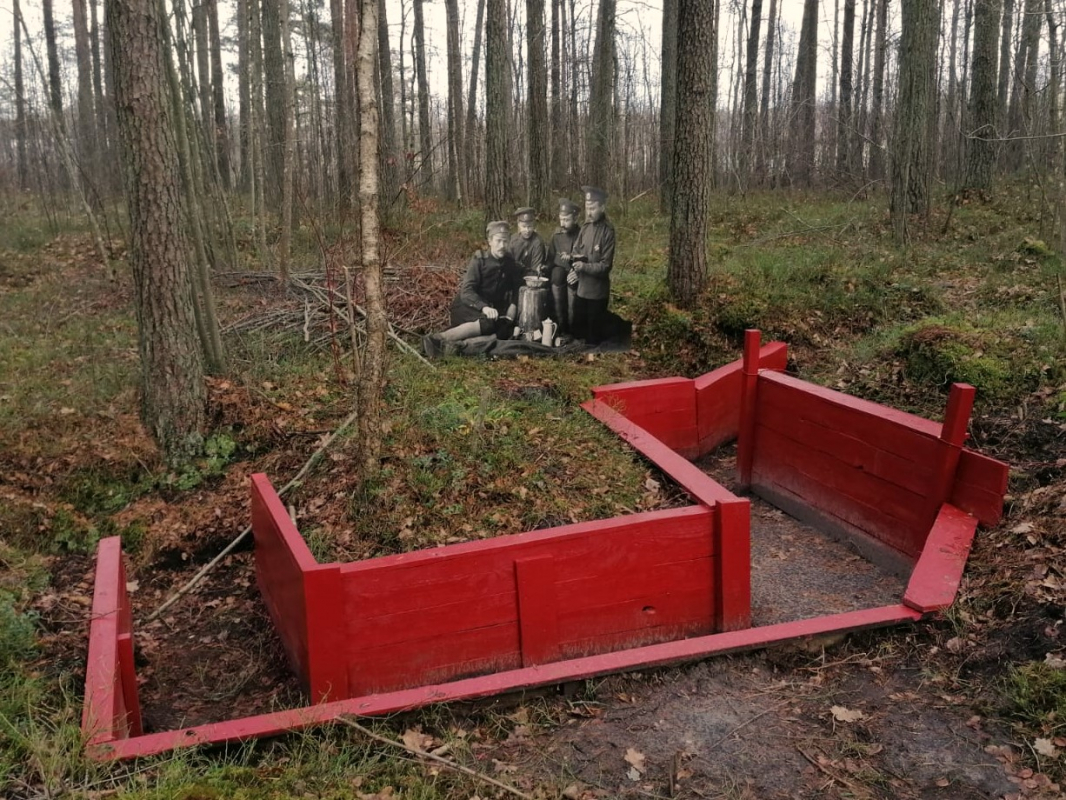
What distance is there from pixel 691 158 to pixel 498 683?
24.6 feet

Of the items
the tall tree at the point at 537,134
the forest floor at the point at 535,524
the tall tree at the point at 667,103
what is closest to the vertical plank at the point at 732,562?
the forest floor at the point at 535,524

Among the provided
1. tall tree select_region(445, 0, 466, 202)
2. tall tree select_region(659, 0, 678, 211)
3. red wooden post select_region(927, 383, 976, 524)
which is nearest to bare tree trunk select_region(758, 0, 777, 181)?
tall tree select_region(659, 0, 678, 211)

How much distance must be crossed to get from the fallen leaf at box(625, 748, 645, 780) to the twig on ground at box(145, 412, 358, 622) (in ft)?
10.0

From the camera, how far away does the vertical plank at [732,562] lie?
504 centimetres

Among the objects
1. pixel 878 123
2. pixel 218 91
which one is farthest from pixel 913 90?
pixel 218 91

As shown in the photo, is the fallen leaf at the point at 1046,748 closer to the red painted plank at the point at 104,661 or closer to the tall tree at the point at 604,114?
the red painted plank at the point at 104,661

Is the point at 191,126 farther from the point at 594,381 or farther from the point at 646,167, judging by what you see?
the point at 646,167

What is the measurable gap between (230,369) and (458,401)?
8.22ft

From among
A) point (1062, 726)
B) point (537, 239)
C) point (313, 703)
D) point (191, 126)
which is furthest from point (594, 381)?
point (191, 126)

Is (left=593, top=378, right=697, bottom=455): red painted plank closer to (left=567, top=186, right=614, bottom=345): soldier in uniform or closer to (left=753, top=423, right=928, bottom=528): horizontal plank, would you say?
(left=753, top=423, right=928, bottom=528): horizontal plank

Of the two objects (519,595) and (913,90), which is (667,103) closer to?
(913,90)

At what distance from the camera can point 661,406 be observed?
7820 millimetres

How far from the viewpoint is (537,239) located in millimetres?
8945

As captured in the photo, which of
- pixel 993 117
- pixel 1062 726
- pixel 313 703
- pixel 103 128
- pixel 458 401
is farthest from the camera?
pixel 103 128
